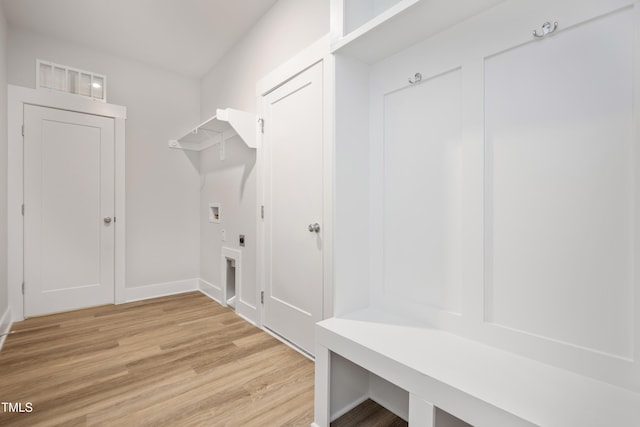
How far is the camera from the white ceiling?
2449mm

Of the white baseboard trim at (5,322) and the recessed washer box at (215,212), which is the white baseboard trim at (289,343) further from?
the white baseboard trim at (5,322)

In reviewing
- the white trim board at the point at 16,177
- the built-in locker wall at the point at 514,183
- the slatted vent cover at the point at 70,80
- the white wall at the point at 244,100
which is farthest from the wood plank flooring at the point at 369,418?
the slatted vent cover at the point at 70,80

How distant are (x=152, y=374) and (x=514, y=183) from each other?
2194mm

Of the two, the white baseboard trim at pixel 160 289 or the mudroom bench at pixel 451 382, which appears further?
the white baseboard trim at pixel 160 289

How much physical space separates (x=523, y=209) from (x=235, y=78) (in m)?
2.85

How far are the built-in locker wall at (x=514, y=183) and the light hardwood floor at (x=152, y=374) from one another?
0.72 metres

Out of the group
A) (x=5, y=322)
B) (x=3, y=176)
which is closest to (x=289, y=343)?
(x=5, y=322)

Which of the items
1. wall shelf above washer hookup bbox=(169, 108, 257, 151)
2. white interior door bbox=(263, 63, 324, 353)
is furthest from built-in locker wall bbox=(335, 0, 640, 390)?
wall shelf above washer hookup bbox=(169, 108, 257, 151)

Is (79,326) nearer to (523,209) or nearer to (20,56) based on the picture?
(20,56)

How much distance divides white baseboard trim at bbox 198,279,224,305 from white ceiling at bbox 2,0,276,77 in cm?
254

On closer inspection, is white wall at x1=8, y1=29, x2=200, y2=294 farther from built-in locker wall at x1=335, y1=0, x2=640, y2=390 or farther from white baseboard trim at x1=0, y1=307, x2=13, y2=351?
built-in locker wall at x1=335, y1=0, x2=640, y2=390

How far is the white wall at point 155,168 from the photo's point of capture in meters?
3.26

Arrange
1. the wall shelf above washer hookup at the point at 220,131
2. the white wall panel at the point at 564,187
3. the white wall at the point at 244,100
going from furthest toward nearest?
the wall shelf above washer hookup at the point at 220,131 → the white wall at the point at 244,100 → the white wall panel at the point at 564,187

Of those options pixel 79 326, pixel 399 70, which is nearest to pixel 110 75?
pixel 79 326
